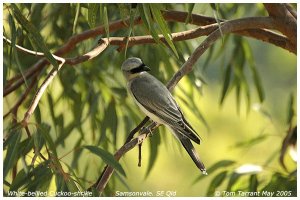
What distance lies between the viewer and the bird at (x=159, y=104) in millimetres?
1804

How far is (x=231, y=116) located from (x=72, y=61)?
4.23ft

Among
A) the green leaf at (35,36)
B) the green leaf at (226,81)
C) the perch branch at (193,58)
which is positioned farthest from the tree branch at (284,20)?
the green leaf at (35,36)

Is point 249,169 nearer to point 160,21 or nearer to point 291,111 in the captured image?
point 291,111

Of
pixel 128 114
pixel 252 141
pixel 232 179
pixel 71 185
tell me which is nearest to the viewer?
pixel 71 185

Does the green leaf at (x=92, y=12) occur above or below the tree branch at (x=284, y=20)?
above

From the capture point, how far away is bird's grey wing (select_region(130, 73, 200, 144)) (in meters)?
1.83

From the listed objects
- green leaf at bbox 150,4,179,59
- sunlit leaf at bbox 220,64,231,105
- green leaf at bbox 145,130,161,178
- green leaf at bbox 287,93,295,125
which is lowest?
green leaf at bbox 287,93,295,125

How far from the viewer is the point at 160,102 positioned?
74.7 inches

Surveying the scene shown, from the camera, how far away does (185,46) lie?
2.53m

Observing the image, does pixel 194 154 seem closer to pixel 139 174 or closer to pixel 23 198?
pixel 23 198

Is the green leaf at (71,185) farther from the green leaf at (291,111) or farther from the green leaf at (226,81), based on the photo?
the green leaf at (291,111)

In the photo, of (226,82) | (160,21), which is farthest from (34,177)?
(226,82)

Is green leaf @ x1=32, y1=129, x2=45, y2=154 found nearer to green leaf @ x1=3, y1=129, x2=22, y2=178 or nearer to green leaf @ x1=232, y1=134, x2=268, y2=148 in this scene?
green leaf @ x1=3, y1=129, x2=22, y2=178

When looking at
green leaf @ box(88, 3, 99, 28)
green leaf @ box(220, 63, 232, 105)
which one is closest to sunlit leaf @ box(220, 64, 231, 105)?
green leaf @ box(220, 63, 232, 105)
